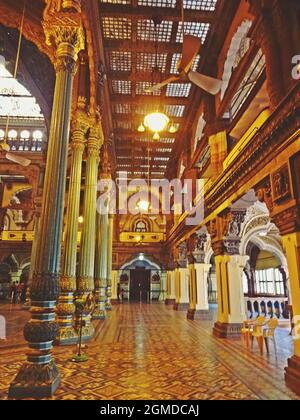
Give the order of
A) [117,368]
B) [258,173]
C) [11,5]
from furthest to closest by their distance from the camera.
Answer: [11,5] < [258,173] < [117,368]

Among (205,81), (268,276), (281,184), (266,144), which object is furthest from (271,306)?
(205,81)

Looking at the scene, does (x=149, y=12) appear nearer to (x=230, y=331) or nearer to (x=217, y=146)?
(x=217, y=146)

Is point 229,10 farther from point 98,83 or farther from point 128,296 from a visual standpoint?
point 128,296

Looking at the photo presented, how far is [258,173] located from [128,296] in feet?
51.6

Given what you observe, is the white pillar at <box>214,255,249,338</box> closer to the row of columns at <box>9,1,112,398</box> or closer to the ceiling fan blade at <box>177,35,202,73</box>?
the row of columns at <box>9,1,112,398</box>

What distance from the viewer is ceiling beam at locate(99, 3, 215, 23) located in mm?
6230

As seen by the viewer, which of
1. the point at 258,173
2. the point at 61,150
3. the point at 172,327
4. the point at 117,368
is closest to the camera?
the point at 61,150

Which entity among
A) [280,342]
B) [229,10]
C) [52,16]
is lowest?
[280,342]

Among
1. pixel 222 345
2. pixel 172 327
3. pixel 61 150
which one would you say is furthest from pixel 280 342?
pixel 61 150

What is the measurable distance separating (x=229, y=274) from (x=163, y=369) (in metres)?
3.32

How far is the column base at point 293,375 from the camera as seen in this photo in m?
3.14

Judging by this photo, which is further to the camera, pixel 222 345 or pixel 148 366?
pixel 222 345

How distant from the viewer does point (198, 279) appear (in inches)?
373

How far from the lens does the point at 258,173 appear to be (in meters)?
4.61
